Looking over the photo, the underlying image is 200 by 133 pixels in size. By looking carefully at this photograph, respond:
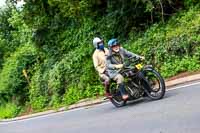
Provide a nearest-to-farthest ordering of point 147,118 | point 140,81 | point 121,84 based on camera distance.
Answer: point 147,118, point 140,81, point 121,84

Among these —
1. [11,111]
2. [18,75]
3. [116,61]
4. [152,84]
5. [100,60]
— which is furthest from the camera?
[18,75]

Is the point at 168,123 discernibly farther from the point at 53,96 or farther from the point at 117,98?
the point at 53,96

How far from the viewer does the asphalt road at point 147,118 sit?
9.21 meters

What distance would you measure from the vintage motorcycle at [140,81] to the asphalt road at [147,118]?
226mm

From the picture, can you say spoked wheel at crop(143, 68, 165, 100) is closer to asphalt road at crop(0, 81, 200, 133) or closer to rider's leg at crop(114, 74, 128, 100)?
asphalt road at crop(0, 81, 200, 133)

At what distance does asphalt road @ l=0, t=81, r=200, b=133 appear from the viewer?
9.21m

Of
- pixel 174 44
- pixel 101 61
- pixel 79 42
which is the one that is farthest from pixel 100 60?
pixel 79 42

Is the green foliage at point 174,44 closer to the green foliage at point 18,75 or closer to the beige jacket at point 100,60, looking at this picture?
the beige jacket at point 100,60

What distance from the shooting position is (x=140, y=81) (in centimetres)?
1250

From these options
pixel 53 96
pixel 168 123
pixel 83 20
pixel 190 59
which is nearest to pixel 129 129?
pixel 168 123

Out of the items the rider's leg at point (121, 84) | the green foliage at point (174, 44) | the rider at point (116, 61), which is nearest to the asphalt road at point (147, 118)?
the rider's leg at point (121, 84)

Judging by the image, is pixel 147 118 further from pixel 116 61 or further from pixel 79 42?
pixel 79 42

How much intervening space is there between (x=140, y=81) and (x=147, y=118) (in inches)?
81.7

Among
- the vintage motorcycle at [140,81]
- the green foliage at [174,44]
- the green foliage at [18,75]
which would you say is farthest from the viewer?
the green foliage at [18,75]
